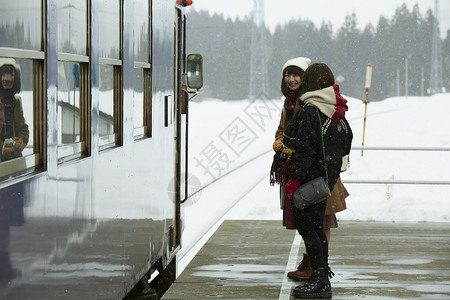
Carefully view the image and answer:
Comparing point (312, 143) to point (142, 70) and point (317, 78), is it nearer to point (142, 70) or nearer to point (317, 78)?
point (317, 78)

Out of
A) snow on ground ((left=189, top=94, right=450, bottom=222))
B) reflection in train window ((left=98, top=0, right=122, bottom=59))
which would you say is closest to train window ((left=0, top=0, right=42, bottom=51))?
reflection in train window ((left=98, top=0, right=122, bottom=59))

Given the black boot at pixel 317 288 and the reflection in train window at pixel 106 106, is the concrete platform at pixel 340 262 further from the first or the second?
the reflection in train window at pixel 106 106

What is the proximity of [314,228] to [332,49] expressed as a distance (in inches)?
4546

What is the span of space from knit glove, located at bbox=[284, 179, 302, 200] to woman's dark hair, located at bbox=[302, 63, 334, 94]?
0.67 m

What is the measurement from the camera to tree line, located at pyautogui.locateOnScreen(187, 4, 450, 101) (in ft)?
342

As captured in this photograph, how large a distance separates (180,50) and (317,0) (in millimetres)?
131558

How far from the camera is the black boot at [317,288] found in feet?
21.9

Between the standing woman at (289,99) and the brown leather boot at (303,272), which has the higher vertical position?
the standing woman at (289,99)

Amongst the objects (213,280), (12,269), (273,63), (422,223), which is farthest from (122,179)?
(273,63)

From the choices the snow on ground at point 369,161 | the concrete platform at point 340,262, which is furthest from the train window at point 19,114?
the snow on ground at point 369,161

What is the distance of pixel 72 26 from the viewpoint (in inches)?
157

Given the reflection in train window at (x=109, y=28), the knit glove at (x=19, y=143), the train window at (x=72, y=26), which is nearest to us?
the knit glove at (x=19, y=143)

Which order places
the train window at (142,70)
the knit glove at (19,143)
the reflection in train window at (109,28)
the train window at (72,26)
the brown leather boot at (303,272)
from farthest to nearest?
the brown leather boot at (303,272), the train window at (142,70), the reflection in train window at (109,28), the train window at (72,26), the knit glove at (19,143)

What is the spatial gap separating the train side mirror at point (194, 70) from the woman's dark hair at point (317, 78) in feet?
5.48
